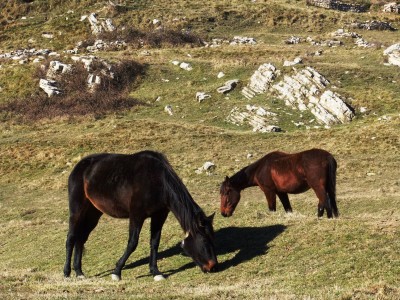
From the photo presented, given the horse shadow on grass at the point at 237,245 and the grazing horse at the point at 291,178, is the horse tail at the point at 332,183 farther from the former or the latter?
the horse shadow on grass at the point at 237,245

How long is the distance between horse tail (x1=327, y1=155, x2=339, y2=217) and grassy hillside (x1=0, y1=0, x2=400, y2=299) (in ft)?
3.47

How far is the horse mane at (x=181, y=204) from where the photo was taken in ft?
38.2

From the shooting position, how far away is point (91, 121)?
151 ft

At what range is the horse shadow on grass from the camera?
13.3 metres

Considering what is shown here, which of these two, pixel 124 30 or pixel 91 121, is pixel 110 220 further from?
pixel 124 30

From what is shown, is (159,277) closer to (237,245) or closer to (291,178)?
(237,245)

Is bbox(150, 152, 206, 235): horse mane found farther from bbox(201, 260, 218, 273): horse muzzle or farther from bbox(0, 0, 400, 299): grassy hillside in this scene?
bbox(0, 0, 400, 299): grassy hillside

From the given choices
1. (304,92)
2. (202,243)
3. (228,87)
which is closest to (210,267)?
(202,243)

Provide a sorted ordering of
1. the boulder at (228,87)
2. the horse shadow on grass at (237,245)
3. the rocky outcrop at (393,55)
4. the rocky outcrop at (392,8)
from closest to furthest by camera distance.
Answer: the horse shadow on grass at (237,245)
the boulder at (228,87)
the rocky outcrop at (393,55)
the rocky outcrop at (392,8)

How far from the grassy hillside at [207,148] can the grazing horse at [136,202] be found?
80cm

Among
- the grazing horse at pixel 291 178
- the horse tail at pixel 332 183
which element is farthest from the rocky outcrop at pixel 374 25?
the horse tail at pixel 332 183

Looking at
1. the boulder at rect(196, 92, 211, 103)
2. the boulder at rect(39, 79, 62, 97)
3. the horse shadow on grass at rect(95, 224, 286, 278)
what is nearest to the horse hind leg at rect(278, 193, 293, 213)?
the horse shadow on grass at rect(95, 224, 286, 278)

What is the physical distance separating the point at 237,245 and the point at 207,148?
22839 mm

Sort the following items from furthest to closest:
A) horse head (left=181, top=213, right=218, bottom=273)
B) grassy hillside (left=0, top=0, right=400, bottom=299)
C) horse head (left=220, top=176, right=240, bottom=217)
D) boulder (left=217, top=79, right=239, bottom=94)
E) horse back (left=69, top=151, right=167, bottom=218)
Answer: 1. boulder (left=217, top=79, right=239, bottom=94)
2. horse head (left=220, top=176, right=240, bottom=217)
3. horse back (left=69, top=151, right=167, bottom=218)
4. horse head (left=181, top=213, right=218, bottom=273)
5. grassy hillside (left=0, top=0, right=400, bottom=299)
